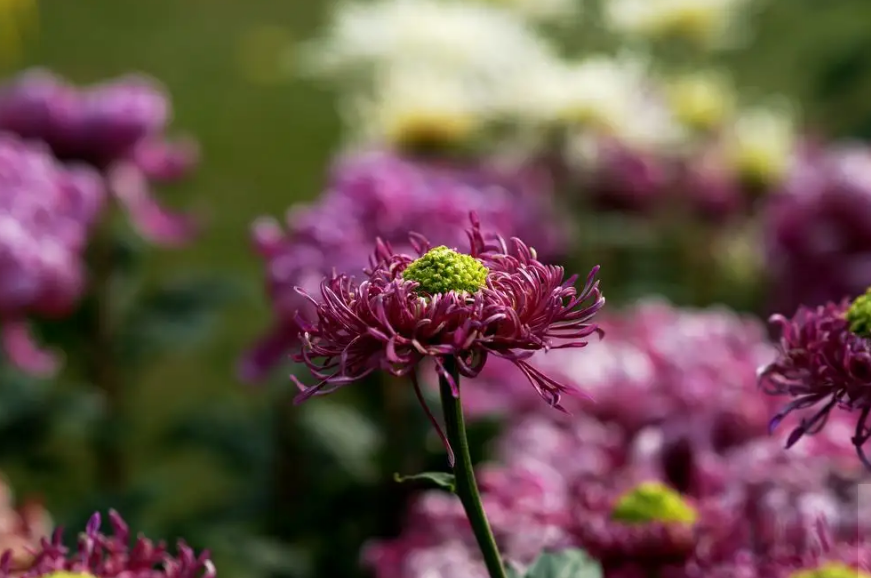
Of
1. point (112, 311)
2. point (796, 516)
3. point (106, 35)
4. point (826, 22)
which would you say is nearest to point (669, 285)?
point (112, 311)

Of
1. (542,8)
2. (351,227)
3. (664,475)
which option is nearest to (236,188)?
(542,8)

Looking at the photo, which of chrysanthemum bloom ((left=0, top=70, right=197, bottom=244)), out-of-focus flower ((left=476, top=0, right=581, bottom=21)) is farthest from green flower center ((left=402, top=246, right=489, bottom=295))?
out-of-focus flower ((left=476, top=0, right=581, bottom=21))

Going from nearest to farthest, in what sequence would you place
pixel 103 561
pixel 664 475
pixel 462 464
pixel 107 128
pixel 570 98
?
pixel 462 464, pixel 103 561, pixel 664 475, pixel 107 128, pixel 570 98

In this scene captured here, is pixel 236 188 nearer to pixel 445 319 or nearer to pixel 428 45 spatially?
pixel 428 45

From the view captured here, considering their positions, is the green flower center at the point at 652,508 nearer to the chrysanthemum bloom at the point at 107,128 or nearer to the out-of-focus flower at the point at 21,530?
the out-of-focus flower at the point at 21,530

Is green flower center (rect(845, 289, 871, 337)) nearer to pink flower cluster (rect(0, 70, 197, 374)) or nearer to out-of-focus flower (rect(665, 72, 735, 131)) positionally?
pink flower cluster (rect(0, 70, 197, 374))

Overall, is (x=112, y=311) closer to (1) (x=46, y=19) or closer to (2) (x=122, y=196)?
(2) (x=122, y=196)

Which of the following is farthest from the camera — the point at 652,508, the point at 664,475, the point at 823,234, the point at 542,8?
the point at 542,8
